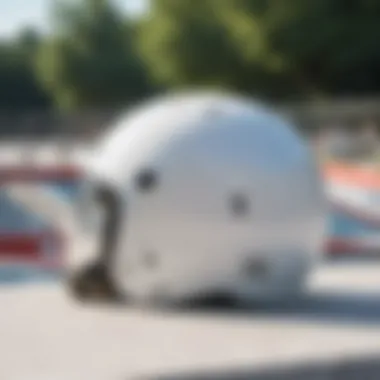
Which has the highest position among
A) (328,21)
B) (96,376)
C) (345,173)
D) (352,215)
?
(328,21)

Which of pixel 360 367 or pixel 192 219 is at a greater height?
pixel 192 219

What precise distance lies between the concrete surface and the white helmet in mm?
244

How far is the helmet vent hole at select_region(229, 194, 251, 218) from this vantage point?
9.23 m

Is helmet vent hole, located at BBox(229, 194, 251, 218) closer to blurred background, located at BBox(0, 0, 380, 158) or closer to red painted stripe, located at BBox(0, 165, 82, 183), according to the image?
red painted stripe, located at BBox(0, 165, 82, 183)

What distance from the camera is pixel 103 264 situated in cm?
976

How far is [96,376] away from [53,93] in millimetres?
45422

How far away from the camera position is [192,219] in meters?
9.18

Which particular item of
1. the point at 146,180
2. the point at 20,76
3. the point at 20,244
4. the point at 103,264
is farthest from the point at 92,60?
the point at 146,180

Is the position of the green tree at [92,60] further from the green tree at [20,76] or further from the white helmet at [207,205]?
the white helmet at [207,205]

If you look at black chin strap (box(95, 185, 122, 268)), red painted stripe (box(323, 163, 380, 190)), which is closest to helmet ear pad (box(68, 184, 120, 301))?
black chin strap (box(95, 185, 122, 268))

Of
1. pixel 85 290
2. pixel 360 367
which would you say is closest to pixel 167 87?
pixel 85 290

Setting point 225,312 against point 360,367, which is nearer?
point 360,367

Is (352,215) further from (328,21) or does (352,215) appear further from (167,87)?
(167,87)

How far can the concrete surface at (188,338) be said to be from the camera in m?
7.20
